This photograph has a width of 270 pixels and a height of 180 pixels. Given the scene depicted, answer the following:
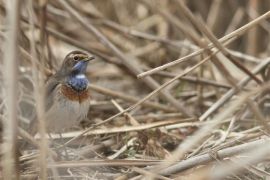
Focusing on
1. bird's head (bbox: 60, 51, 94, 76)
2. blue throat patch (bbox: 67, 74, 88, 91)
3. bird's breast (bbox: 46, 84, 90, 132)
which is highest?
bird's head (bbox: 60, 51, 94, 76)

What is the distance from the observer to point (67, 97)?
487 centimetres

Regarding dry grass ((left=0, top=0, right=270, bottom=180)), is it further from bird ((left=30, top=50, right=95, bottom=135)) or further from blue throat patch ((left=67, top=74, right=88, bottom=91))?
blue throat patch ((left=67, top=74, right=88, bottom=91))

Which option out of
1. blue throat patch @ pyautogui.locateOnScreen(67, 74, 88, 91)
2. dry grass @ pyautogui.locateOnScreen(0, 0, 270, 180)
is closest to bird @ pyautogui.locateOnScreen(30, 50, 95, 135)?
blue throat patch @ pyautogui.locateOnScreen(67, 74, 88, 91)

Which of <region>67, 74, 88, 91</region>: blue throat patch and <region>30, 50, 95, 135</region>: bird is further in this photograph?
<region>67, 74, 88, 91</region>: blue throat patch

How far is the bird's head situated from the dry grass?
10.3 inches

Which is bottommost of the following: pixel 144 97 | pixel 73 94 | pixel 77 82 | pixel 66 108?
pixel 66 108

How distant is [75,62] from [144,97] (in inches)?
32.0

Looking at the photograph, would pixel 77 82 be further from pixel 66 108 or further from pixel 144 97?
pixel 144 97

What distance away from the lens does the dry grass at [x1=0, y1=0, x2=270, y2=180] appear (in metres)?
3.36

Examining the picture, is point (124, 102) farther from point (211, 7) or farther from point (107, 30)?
point (211, 7)

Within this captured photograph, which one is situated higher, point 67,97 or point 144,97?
point 144,97

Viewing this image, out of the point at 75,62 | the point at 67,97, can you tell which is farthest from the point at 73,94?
the point at 75,62

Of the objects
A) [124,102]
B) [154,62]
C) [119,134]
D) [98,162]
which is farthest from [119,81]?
[98,162]

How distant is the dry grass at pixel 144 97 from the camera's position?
11.0 ft
